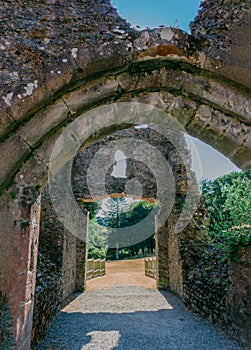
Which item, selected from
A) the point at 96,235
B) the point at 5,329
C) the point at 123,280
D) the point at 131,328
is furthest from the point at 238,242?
the point at 96,235

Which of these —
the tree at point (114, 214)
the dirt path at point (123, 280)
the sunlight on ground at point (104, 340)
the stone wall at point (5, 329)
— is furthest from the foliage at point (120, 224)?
the stone wall at point (5, 329)

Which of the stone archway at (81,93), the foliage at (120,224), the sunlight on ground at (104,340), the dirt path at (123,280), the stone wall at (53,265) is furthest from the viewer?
the foliage at (120,224)

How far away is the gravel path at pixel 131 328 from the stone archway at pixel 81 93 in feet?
8.06

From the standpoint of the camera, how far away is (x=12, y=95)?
2217mm

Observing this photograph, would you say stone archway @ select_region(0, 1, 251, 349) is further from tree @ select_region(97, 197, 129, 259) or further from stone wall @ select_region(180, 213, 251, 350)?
tree @ select_region(97, 197, 129, 259)

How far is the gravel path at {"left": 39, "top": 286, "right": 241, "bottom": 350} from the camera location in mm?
4387

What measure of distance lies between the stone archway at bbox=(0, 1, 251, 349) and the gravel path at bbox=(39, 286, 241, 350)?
246 cm

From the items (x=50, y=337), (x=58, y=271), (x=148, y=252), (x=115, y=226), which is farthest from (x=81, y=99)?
(x=115, y=226)

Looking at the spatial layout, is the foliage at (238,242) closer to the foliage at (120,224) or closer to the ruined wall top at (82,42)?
the ruined wall top at (82,42)

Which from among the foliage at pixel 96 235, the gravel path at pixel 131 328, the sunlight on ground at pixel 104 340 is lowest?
the sunlight on ground at pixel 104 340

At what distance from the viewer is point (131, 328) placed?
530 centimetres

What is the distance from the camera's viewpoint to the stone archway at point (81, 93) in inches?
89.1

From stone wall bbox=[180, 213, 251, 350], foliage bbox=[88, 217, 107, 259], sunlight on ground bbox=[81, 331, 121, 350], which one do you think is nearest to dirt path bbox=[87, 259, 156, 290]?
stone wall bbox=[180, 213, 251, 350]

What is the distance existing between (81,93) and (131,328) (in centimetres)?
448
